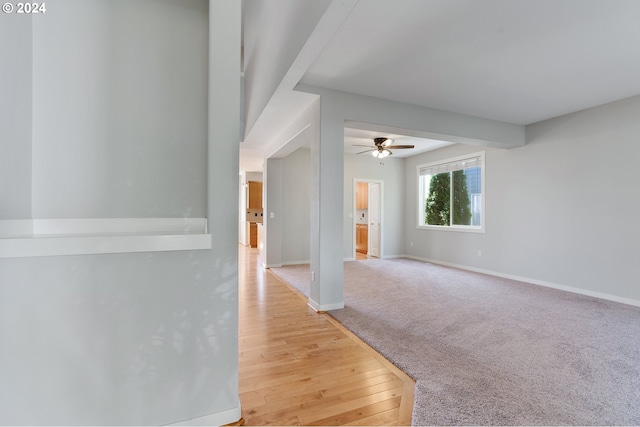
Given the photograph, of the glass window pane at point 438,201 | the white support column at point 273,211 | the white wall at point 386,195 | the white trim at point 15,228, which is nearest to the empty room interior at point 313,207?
the white trim at point 15,228

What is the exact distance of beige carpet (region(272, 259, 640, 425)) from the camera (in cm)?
164

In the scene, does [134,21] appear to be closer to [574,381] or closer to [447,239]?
[574,381]

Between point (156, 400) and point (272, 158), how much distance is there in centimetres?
488

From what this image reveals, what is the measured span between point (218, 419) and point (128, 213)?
50.9 inches

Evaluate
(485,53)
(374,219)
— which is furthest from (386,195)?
(485,53)

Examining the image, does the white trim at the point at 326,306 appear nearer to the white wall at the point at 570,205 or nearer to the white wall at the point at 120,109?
the white wall at the point at 120,109

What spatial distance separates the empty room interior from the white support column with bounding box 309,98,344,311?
0.09 ft

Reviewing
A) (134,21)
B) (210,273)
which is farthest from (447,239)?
(134,21)

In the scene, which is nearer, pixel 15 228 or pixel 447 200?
pixel 15 228

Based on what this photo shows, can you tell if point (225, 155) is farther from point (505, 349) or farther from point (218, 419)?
point (505, 349)

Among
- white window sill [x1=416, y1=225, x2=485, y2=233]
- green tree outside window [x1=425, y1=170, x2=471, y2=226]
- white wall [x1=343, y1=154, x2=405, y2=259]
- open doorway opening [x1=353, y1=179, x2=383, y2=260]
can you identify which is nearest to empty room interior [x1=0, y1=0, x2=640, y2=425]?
white window sill [x1=416, y1=225, x2=485, y2=233]

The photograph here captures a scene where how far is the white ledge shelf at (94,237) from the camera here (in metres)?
1.25

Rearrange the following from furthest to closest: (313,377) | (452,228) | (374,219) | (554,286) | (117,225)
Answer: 1. (374,219)
2. (452,228)
3. (554,286)
4. (313,377)
5. (117,225)

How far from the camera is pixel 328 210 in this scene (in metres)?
3.34
